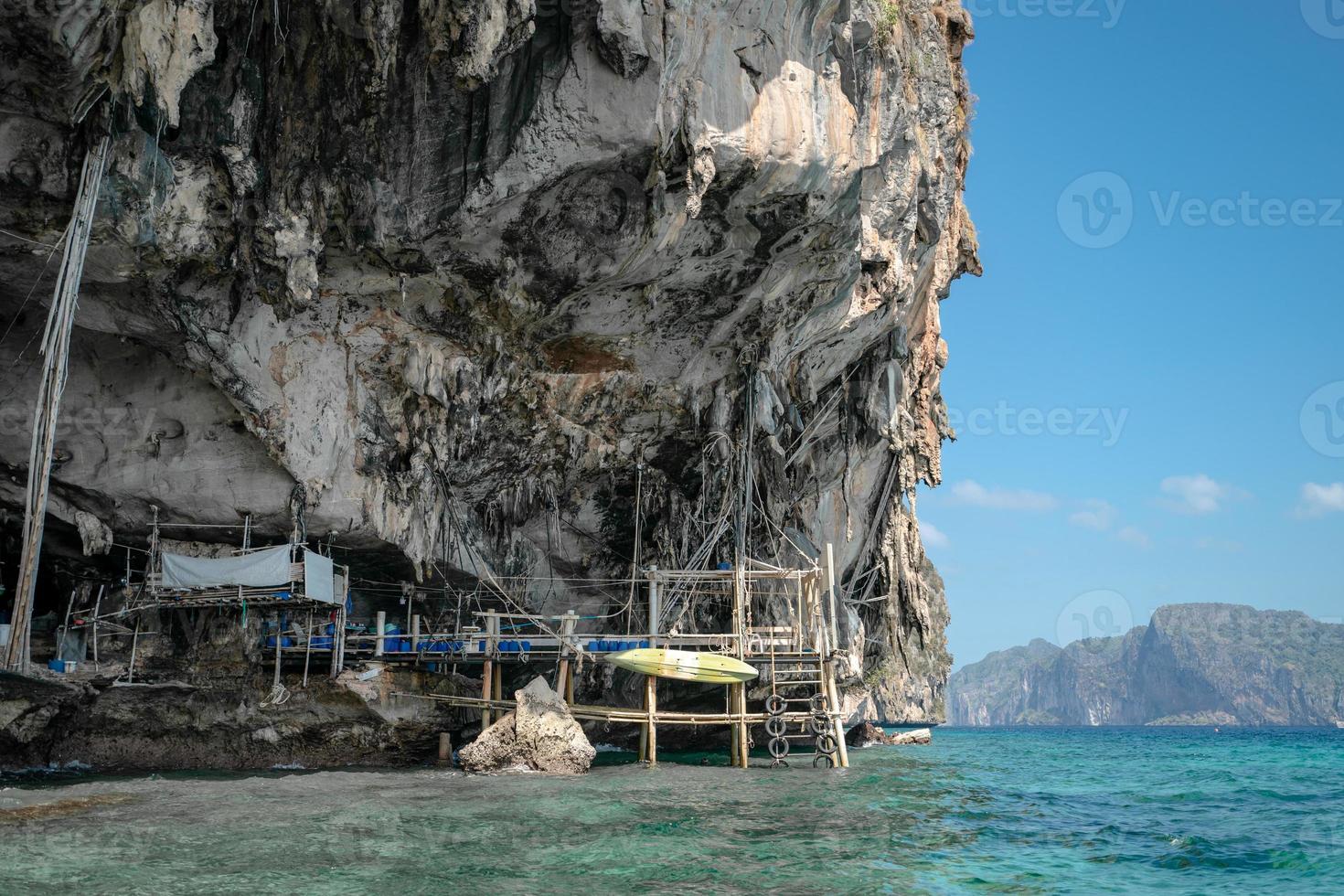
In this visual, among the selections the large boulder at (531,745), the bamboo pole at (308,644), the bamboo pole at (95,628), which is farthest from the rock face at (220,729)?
the large boulder at (531,745)

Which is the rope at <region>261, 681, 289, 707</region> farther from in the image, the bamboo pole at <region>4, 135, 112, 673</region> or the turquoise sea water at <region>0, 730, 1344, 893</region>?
the bamboo pole at <region>4, 135, 112, 673</region>

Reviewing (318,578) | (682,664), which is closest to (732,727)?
(682,664)

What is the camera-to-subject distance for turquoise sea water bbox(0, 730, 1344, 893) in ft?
35.7

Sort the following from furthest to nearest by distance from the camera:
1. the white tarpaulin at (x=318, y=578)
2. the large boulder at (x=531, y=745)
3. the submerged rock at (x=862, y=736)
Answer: the submerged rock at (x=862, y=736) < the white tarpaulin at (x=318, y=578) < the large boulder at (x=531, y=745)

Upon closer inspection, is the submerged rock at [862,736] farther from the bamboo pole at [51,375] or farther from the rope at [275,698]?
the bamboo pole at [51,375]

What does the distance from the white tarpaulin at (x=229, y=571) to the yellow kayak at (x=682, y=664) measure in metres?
7.12

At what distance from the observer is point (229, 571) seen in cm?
2208

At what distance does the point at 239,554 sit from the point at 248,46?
34.3 feet

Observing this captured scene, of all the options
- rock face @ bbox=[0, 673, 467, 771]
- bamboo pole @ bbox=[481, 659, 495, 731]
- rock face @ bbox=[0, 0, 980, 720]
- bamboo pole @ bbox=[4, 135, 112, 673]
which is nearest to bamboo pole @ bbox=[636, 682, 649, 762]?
bamboo pole @ bbox=[481, 659, 495, 731]

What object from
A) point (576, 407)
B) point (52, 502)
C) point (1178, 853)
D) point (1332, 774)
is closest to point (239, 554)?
point (52, 502)

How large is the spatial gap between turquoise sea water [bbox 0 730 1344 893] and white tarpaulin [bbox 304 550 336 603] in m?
3.64

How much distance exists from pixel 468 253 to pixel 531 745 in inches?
378

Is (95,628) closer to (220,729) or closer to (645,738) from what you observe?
(220,729)

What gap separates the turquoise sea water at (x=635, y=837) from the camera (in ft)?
35.7
